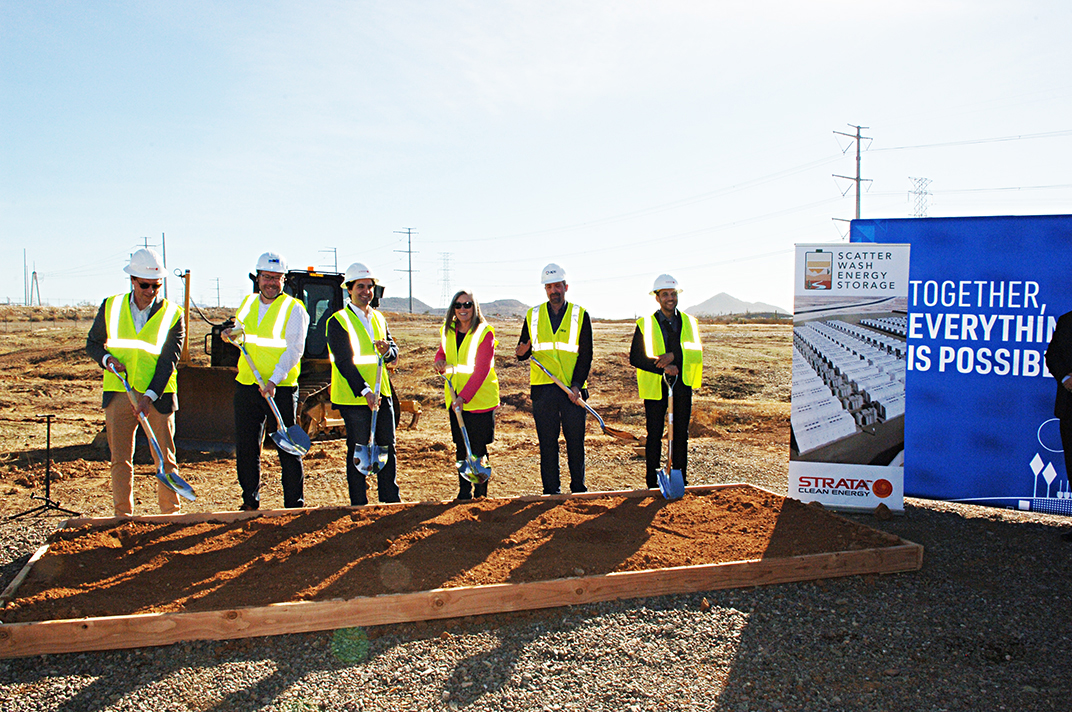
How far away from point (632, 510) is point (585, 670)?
217cm

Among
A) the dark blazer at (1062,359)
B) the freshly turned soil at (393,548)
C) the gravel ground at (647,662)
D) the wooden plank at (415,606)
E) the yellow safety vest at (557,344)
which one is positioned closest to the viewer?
the gravel ground at (647,662)

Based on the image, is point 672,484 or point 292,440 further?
point 672,484

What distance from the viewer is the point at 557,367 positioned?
5.93 metres

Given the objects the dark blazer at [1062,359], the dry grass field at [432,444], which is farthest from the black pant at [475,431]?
the dark blazer at [1062,359]

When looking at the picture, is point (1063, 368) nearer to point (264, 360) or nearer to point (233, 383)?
point (264, 360)

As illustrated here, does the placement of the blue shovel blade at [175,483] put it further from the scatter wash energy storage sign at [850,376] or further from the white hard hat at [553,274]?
the scatter wash energy storage sign at [850,376]

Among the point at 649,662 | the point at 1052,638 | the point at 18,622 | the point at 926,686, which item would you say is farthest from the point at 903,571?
the point at 18,622

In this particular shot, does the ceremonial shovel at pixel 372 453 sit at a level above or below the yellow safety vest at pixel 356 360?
below

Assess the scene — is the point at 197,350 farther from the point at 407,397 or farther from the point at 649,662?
the point at 649,662

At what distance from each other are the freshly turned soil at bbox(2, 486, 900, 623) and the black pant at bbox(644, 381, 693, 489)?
1.56ft

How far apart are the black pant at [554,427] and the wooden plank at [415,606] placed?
1.86 m

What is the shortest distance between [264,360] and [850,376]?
15.9 feet

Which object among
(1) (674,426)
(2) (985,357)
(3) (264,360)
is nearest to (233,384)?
(3) (264,360)

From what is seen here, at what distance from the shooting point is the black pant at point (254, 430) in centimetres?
529
